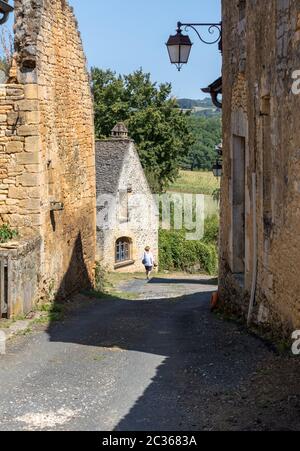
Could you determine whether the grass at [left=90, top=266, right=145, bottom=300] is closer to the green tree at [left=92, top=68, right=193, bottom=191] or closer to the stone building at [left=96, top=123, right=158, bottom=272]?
the stone building at [left=96, top=123, right=158, bottom=272]

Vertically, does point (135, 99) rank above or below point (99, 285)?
above

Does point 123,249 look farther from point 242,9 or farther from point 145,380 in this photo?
point 145,380

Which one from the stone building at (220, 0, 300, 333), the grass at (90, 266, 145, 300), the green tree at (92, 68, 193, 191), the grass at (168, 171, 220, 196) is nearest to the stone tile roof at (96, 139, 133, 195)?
the grass at (90, 266, 145, 300)

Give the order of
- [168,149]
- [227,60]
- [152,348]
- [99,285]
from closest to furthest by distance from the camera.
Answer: [152,348] < [227,60] < [99,285] < [168,149]

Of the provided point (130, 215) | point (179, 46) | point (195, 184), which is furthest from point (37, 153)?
point (195, 184)

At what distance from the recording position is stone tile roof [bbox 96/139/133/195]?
32.8m

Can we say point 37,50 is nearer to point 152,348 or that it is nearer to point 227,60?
point 227,60

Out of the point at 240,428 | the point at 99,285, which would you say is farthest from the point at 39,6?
the point at 240,428

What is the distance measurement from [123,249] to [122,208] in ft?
6.19

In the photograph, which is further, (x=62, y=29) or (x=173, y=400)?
(x=62, y=29)

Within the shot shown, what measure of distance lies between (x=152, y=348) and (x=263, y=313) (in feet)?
5.03

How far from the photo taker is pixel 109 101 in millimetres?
53281

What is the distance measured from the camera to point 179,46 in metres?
13.6

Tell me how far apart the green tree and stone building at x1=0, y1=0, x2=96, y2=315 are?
112ft
